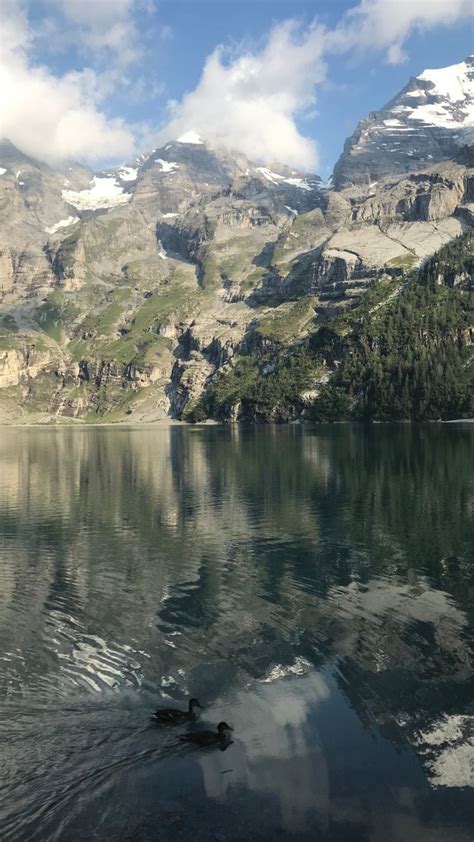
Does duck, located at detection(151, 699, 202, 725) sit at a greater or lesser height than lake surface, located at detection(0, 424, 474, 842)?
greater

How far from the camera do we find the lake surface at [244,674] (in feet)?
59.7

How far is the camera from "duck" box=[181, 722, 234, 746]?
854 inches

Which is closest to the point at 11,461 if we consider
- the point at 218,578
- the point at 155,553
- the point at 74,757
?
the point at 155,553

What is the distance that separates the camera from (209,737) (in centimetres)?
2180

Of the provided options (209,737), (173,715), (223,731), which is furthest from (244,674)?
(209,737)

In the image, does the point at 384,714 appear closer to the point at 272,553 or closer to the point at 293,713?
the point at 293,713

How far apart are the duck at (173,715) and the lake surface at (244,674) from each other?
14.2 inches

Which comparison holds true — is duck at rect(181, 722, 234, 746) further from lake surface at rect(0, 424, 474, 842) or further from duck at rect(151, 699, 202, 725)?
duck at rect(151, 699, 202, 725)

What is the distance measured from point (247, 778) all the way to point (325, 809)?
2773mm

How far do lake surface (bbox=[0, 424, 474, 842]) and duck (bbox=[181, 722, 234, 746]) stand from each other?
38 centimetres

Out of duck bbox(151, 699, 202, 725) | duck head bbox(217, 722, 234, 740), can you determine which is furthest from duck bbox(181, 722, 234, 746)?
duck bbox(151, 699, 202, 725)

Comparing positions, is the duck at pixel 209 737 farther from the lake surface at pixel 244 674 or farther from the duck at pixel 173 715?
the duck at pixel 173 715

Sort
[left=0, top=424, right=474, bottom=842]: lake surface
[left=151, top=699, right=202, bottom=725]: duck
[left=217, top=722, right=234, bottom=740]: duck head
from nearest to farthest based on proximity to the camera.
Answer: [left=0, top=424, right=474, bottom=842]: lake surface
[left=217, top=722, right=234, bottom=740]: duck head
[left=151, top=699, right=202, bottom=725]: duck

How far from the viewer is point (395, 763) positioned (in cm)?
2033
